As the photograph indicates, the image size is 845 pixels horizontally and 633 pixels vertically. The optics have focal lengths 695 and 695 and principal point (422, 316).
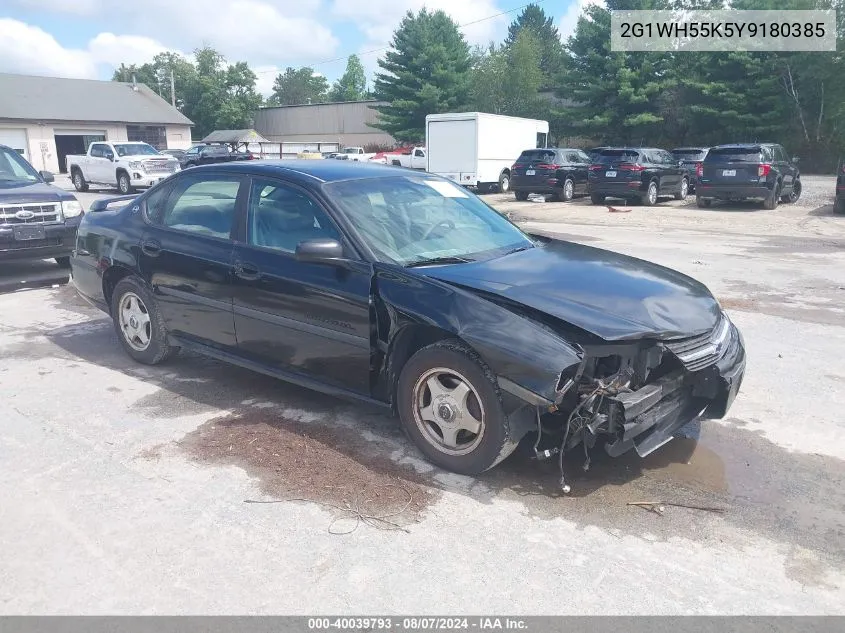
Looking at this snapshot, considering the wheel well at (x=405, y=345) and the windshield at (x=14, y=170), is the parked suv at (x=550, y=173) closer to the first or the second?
the windshield at (x=14, y=170)

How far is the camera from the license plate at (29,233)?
28.7 feet

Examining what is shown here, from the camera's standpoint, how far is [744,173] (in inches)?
749

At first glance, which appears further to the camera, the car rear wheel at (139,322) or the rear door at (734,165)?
the rear door at (734,165)

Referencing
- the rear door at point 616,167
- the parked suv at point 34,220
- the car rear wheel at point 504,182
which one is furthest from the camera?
the car rear wheel at point 504,182

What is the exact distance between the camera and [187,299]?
5.11 meters

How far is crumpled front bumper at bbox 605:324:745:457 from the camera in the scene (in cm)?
343

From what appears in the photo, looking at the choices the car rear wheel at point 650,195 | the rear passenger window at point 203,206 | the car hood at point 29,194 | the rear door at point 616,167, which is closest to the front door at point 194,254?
the rear passenger window at point 203,206

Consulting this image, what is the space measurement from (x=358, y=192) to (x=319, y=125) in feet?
211

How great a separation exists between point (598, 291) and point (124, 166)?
82.7 feet

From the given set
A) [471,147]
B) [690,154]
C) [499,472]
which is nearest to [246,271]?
[499,472]

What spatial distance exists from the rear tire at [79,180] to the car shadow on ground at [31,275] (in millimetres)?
19372

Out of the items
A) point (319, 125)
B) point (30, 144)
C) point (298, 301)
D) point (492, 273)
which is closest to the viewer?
point (492, 273)
